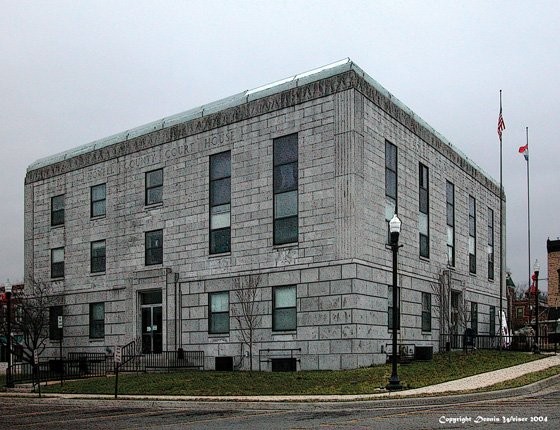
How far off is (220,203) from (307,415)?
709 inches

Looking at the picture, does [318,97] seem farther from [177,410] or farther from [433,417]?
[433,417]

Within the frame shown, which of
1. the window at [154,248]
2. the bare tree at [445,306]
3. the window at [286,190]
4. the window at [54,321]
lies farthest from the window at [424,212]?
the window at [54,321]

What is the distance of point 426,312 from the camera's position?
35.8 metres

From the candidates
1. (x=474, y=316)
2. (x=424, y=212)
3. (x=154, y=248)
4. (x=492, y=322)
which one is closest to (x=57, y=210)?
(x=154, y=248)

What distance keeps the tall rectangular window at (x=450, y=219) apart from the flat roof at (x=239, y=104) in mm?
2367

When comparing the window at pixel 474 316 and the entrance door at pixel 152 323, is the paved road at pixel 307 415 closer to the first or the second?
the entrance door at pixel 152 323

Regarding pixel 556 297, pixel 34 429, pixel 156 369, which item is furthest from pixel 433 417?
pixel 556 297

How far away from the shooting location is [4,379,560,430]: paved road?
14.8 metres

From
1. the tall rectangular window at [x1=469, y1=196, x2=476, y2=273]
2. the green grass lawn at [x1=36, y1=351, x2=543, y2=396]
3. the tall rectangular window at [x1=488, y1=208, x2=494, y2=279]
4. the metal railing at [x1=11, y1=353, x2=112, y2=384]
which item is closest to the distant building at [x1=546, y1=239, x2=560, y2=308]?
the tall rectangular window at [x1=488, y1=208, x2=494, y2=279]

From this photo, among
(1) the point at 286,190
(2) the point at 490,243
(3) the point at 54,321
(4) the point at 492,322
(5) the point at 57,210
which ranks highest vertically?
(5) the point at 57,210

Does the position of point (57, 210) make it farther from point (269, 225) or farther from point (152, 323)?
point (269, 225)

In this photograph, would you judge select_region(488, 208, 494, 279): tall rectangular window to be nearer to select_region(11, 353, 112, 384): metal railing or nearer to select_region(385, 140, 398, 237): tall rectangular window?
select_region(385, 140, 398, 237): tall rectangular window

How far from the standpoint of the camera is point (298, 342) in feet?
99.9

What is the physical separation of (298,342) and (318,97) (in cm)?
972
